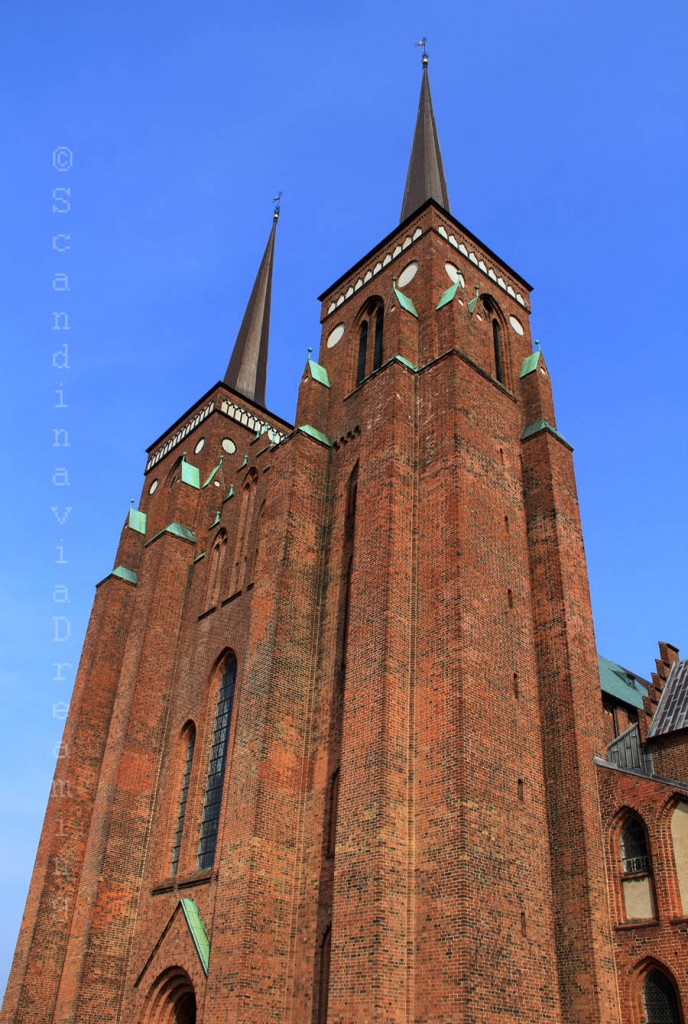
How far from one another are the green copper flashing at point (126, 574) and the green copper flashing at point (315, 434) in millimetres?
8834

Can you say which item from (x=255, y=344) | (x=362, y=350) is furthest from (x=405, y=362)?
(x=255, y=344)

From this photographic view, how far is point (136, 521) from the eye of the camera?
3005 cm

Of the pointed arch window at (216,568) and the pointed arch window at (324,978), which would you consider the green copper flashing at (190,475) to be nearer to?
the pointed arch window at (216,568)

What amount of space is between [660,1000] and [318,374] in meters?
16.9

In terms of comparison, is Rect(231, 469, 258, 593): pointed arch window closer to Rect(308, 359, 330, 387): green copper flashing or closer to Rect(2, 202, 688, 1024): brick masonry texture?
Rect(2, 202, 688, 1024): brick masonry texture

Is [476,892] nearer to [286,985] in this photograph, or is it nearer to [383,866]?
[383,866]

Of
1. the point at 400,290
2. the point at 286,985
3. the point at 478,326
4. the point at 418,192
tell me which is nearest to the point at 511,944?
the point at 286,985

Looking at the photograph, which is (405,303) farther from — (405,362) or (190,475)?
(190,475)

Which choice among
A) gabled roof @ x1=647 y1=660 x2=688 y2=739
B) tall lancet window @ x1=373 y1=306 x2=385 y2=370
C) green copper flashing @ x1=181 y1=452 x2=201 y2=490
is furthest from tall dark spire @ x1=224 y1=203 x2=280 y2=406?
gabled roof @ x1=647 y1=660 x2=688 y2=739

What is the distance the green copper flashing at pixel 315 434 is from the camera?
73.3 feet

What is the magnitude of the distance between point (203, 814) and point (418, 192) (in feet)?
70.3

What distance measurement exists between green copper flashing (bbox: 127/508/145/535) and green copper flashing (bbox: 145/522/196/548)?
3.05 meters

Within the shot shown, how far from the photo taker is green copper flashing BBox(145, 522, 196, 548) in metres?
26.6

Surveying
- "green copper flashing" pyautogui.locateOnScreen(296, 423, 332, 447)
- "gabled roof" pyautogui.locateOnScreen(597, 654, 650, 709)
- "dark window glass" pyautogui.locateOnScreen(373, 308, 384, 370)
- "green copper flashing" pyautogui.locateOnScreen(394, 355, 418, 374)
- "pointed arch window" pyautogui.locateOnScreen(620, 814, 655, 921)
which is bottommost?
"pointed arch window" pyautogui.locateOnScreen(620, 814, 655, 921)
